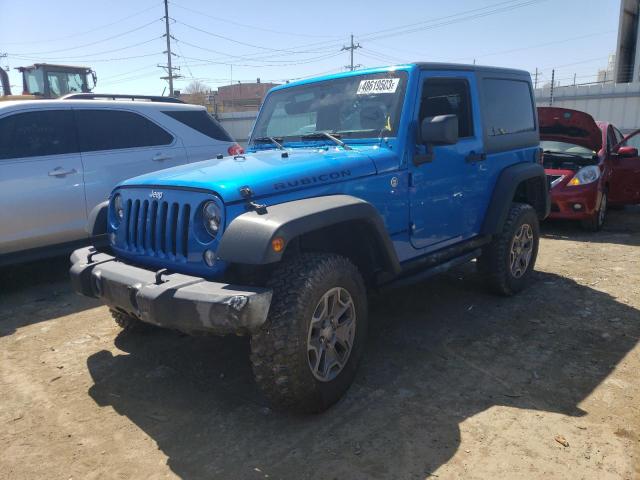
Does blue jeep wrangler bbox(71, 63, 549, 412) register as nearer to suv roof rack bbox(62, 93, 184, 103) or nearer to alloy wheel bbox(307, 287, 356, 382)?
alloy wheel bbox(307, 287, 356, 382)

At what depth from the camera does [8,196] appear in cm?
483

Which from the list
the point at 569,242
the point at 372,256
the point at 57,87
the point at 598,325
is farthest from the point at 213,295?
the point at 57,87

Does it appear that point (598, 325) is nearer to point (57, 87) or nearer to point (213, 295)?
point (213, 295)

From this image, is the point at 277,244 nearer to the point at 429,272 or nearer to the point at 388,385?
the point at 388,385

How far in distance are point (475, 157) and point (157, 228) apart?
8.58 ft

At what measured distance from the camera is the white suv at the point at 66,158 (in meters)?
4.90

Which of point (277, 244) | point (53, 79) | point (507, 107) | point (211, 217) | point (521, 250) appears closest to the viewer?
point (277, 244)

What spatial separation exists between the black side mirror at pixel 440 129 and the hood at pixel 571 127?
4.91m

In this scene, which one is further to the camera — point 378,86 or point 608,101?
point 608,101

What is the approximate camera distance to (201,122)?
257 inches

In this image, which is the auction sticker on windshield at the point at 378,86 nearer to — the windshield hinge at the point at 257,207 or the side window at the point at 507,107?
the side window at the point at 507,107

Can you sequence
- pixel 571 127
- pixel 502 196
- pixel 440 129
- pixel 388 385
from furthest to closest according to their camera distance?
pixel 571 127
pixel 502 196
pixel 440 129
pixel 388 385

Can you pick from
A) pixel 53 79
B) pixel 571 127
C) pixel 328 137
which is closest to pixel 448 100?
pixel 328 137

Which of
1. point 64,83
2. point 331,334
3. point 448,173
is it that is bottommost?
point 331,334
